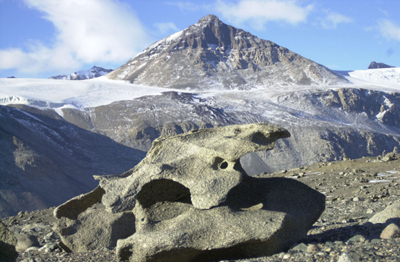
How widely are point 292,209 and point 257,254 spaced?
1.21 metres

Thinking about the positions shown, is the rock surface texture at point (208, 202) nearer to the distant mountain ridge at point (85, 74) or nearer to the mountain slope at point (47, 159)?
the mountain slope at point (47, 159)

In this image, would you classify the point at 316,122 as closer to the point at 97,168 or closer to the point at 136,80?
the point at 97,168

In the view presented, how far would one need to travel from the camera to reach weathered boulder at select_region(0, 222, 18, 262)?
4301 millimetres

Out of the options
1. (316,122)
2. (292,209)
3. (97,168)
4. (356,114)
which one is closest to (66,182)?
(97,168)

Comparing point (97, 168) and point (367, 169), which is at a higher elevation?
point (97, 168)

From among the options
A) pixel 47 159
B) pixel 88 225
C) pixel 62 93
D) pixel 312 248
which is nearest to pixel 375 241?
pixel 312 248

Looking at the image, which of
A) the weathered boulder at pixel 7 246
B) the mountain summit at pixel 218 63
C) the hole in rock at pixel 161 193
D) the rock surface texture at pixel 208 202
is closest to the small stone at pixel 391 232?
the rock surface texture at pixel 208 202

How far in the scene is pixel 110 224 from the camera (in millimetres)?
7680

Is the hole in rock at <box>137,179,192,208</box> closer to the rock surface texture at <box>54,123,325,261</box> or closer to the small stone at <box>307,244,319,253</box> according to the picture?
the rock surface texture at <box>54,123,325,261</box>

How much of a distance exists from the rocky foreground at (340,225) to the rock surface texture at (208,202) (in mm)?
416

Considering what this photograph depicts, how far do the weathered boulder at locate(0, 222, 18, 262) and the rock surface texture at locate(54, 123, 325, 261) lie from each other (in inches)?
56.3

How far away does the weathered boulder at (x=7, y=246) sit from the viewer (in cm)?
430

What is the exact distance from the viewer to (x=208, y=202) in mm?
5477

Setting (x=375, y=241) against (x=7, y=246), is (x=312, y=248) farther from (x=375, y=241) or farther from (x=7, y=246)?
(x=7, y=246)
